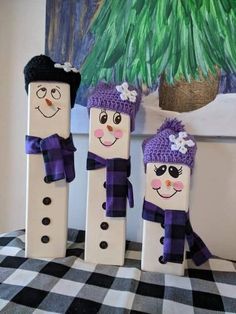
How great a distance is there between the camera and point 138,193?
86 centimetres

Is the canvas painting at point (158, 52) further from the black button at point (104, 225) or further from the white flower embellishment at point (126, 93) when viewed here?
the black button at point (104, 225)

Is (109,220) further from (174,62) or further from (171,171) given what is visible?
(174,62)

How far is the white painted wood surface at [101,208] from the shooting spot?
2.22ft

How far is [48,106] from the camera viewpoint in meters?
0.69

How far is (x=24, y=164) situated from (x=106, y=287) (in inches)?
21.0

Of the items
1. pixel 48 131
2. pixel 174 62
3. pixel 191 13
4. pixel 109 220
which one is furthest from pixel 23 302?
pixel 191 13

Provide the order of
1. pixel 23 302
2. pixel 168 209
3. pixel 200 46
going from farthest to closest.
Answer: pixel 200 46 → pixel 168 209 → pixel 23 302

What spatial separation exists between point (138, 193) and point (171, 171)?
0.23 m

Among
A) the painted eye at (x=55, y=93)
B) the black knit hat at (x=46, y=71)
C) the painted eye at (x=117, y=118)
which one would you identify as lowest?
the painted eye at (x=117, y=118)

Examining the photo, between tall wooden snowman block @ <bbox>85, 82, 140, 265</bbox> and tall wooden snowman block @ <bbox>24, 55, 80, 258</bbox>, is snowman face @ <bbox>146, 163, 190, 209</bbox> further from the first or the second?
tall wooden snowman block @ <bbox>24, 55, 80, 258</bbox>

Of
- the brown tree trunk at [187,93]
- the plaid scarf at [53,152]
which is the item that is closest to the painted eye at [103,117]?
the plaid scarf at [53,152]

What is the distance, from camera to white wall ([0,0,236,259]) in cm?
79

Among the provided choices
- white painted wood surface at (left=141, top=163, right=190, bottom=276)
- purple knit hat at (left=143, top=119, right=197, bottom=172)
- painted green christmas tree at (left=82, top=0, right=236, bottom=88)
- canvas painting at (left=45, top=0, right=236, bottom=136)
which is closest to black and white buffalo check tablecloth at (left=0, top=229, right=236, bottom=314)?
white painted wood surface at (left=141, top=163, right=190, bottom=276)

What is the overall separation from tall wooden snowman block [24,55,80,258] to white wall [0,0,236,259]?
212 mm
